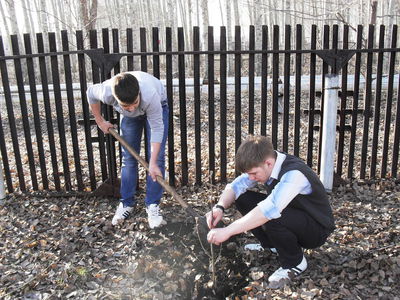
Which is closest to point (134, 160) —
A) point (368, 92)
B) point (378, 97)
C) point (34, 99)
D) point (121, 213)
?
point (121, 213)

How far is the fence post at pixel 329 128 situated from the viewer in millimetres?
4277

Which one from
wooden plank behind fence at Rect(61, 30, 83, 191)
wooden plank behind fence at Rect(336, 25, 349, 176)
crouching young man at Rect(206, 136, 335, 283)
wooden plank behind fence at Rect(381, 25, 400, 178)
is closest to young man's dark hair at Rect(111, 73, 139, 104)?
crouching young man at Rect(206, 136, 335, 283)

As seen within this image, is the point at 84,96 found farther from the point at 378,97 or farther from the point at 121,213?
the point at 378,97

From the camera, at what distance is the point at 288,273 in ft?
9.63

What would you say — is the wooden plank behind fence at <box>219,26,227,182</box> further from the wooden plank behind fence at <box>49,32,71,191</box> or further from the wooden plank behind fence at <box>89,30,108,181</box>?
the wooden plank behind fence at <box>49,32,71,191</box>

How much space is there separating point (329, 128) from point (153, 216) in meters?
2.09

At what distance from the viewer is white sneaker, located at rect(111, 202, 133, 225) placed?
13.0 ft

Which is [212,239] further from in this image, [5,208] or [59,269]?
[5,208]

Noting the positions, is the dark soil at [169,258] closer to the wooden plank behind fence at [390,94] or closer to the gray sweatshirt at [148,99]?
the wooden plank behind fence at [390,94]

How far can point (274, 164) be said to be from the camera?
8.97 feet

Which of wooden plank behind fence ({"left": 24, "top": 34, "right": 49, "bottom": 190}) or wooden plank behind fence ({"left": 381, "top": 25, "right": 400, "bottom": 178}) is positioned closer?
wooden plank behind fence ({"left": 24, "top": 34, "right": 49, "bottom": 190})

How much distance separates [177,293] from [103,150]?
6.87 feet

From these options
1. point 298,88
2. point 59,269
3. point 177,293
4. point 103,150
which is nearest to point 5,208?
point 103,150

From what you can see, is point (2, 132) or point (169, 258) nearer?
point (169, 258)
